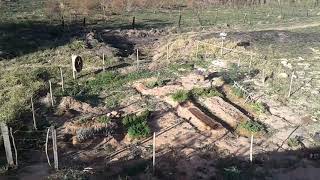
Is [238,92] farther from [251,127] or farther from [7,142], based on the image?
[7,142]

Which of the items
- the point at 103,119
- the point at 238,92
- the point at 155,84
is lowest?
the point at 103,119

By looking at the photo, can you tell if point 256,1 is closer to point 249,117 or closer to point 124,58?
point 124,58

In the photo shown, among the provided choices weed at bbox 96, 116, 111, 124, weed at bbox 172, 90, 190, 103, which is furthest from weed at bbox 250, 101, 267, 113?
weed at bbox 96, 116, 111, 124

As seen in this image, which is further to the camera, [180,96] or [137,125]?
[180,96]

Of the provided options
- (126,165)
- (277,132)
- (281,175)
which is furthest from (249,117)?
(126,165)

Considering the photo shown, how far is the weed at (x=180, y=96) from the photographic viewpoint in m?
17.1

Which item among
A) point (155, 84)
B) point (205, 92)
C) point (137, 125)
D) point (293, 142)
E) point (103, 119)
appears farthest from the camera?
point (155, 84)

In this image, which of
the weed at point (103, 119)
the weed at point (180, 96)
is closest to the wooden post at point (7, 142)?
the weed at point (103, 119)

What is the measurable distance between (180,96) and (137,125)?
116 inches

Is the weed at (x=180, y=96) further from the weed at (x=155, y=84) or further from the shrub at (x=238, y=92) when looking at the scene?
the shrub at (x=238, y=92)

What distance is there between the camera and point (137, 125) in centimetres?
1500

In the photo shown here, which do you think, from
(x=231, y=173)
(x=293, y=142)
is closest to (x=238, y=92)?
(x=293, y=142)

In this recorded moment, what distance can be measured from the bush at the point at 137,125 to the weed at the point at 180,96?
1.62m

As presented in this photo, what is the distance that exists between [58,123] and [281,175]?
7603mm
